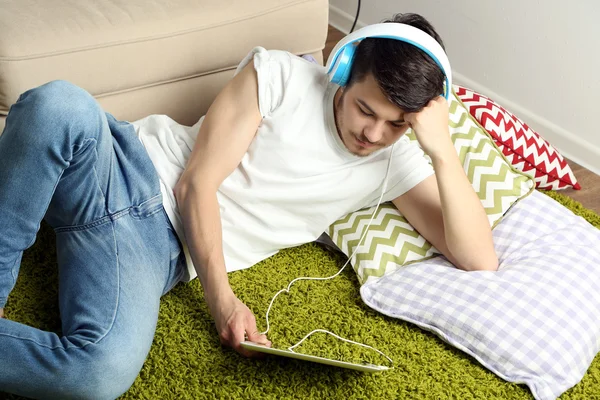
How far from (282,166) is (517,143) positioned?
76 cm

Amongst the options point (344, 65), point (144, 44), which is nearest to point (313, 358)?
point (344, 65)

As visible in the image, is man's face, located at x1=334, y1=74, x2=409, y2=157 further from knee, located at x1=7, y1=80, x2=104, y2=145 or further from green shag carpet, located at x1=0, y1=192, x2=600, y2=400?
knee, located at x1=7, y1=80, x2=104, y2=145

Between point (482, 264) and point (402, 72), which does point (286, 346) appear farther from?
point (402, 72)

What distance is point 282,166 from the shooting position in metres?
1.56

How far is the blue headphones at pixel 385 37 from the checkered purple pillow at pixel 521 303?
420 millimetres

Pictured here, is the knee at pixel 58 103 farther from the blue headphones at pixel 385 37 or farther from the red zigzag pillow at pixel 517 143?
the red zigzag pillow at pixel 517 143

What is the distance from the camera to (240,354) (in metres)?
1.44

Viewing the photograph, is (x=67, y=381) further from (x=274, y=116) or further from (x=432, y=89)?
(x=432, y=89)

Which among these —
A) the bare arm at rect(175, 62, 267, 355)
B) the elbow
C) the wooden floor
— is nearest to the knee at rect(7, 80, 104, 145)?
the bare arm at rect(175, 62, 267, 355)

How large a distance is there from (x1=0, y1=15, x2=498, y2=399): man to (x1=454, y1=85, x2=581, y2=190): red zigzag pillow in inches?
14.8

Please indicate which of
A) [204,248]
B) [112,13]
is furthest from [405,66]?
[112,13]

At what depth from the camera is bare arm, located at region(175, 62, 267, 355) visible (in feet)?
4.59

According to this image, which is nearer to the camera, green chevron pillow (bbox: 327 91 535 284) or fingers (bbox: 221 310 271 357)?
fingers (bbox: 221 310 271 357)

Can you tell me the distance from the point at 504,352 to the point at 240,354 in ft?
1.71
